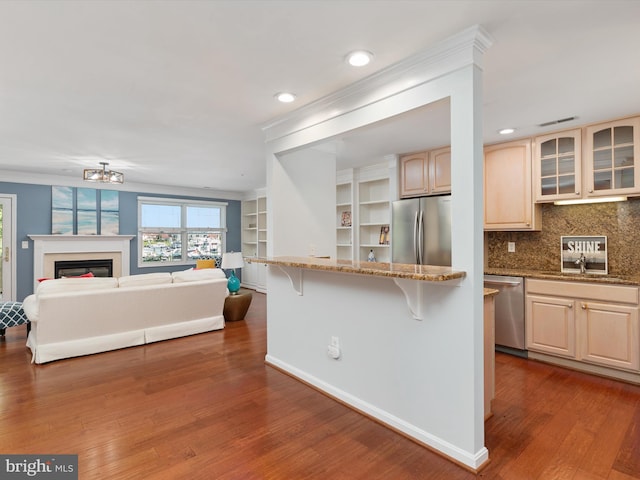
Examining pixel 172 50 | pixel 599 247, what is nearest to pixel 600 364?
pixel 599 247

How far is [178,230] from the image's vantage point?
7.76 metres

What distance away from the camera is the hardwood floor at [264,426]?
188 cm

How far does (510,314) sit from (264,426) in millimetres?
2728

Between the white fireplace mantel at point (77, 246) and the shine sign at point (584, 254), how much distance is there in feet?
23.9

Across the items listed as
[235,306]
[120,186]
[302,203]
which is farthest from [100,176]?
[302,203]

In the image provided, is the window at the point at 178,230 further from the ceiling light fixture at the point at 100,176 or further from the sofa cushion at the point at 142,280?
the sofa cushion at the point at 142,280

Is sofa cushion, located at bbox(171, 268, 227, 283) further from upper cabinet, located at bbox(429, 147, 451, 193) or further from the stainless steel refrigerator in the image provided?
upper cabinet, located at bbox(429, 147, 451, 193)

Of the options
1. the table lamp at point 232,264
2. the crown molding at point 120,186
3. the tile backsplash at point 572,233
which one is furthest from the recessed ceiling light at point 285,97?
the crown molding at point 120,186

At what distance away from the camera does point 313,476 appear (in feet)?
5.96

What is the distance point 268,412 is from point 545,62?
2.97 meters

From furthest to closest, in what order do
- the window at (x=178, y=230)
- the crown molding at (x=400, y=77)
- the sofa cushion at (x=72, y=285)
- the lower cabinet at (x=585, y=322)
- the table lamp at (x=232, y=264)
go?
the window at (x=178, y=230)
the table lamp at (x=232, y=264)
the sofa cushion at (x=72, y=285)
the lower cabinet at (x=585, y=322)
the crown molding at (x=400, y=77)

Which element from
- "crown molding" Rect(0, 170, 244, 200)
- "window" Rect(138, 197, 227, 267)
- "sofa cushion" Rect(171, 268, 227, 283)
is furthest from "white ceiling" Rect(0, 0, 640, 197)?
"window" Rect(138, 197, 227, 267)

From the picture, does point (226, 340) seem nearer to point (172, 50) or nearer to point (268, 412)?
point (268, 412)

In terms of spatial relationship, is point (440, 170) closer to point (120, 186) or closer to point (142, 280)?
point (142, 280)
